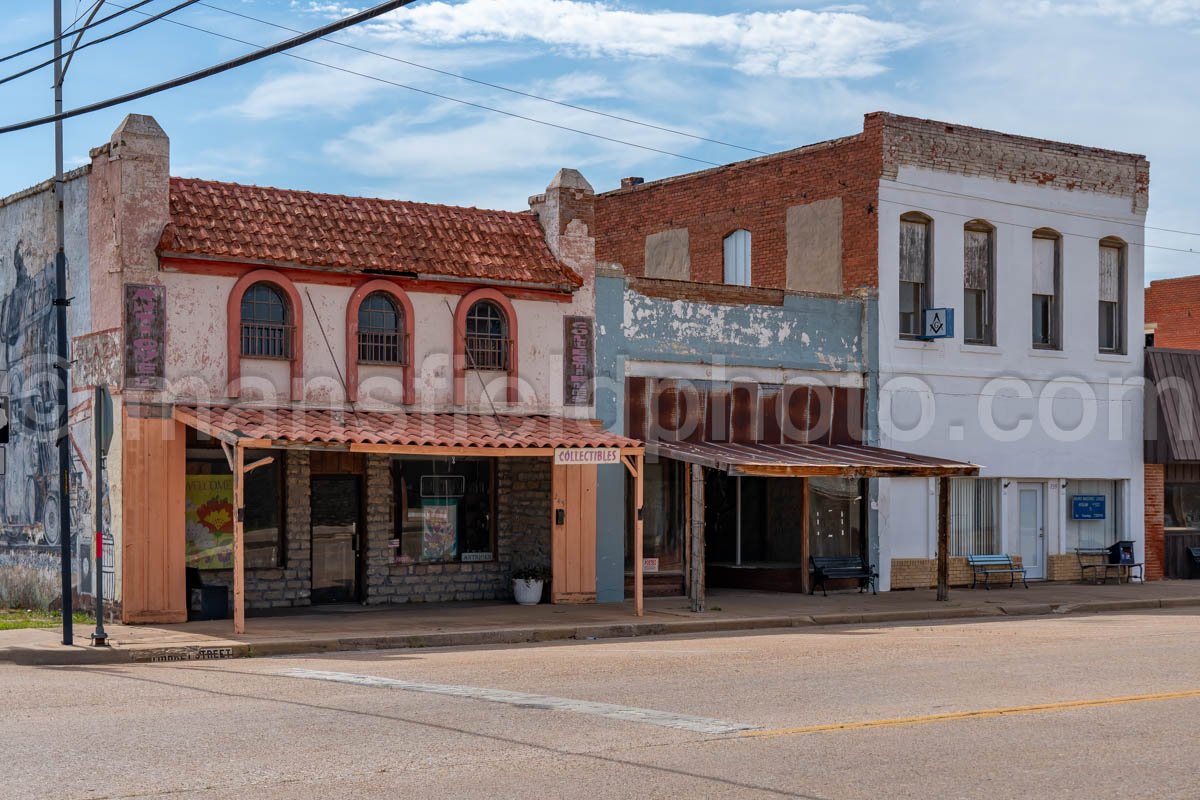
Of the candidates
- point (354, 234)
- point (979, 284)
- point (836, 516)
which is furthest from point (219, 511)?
point (979, 284)

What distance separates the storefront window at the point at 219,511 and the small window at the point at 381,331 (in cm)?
215

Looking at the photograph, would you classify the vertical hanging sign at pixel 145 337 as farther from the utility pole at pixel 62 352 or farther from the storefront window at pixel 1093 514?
the storefront window at pixel 1093 514

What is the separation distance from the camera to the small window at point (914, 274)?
2662 centimetres

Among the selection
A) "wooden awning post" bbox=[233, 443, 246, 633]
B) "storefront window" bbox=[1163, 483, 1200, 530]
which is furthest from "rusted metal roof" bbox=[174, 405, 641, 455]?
"storefront window" bbox=[1163, 483, 1200, 530]

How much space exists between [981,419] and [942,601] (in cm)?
486

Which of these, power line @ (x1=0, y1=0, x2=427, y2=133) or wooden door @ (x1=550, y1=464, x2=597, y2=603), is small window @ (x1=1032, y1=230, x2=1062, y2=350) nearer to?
wooden door @ (x1=550, y1=464, x2=597, y2=603)

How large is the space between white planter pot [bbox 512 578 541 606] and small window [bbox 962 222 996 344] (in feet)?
33.4

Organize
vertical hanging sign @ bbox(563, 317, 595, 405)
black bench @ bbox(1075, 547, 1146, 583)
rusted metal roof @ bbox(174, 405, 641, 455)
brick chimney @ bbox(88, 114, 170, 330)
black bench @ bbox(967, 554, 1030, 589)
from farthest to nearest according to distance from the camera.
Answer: black bench @ bbox(1075, 547, 1146, 583) → black bench @ bbox(967, 554, 1030, 589) → vertical hanging sign @ bbox(563, 317, 595, 405) → brick chimney @ bbox(88, 114, 170, 330) → rusted metal roof @ bbox(174, 405, 641, 455)

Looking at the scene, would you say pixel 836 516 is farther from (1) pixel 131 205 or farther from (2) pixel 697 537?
(1) pixel 131 205

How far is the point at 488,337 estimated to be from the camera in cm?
2189

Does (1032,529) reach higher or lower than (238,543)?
lower

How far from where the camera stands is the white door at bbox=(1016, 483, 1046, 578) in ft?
92.3

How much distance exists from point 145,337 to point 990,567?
628 inches

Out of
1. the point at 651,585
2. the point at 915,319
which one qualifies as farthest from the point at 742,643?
the point at 915,319
